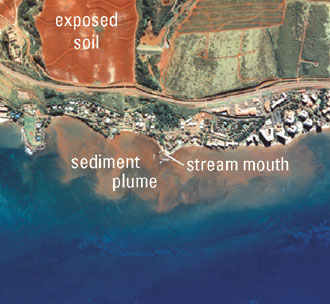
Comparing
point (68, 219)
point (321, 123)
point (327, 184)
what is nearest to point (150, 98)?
point (68, 219)

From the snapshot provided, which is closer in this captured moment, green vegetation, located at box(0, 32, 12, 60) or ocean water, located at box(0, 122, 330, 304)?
green vegetation, located at box(0, 32, 12, 60)

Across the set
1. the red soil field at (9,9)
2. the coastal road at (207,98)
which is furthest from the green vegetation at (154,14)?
the red soil field at (9,9)

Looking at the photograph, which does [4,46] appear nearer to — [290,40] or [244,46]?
[244,46]

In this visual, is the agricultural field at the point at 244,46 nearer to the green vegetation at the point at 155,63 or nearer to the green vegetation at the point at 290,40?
the green vegetation at the point at 290,40

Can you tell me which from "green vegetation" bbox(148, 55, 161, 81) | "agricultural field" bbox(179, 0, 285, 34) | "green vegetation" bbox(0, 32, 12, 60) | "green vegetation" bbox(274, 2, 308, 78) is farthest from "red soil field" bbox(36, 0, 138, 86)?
"green vegetation" bbox(274, 2, 308, 78)

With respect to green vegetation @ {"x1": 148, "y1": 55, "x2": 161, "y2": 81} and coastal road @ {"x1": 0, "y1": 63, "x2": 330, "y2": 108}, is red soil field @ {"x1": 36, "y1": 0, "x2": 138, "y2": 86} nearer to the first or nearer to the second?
coastal road @ {"x1": 0, "y1": 63, "x2": 330, "y2": 108}
